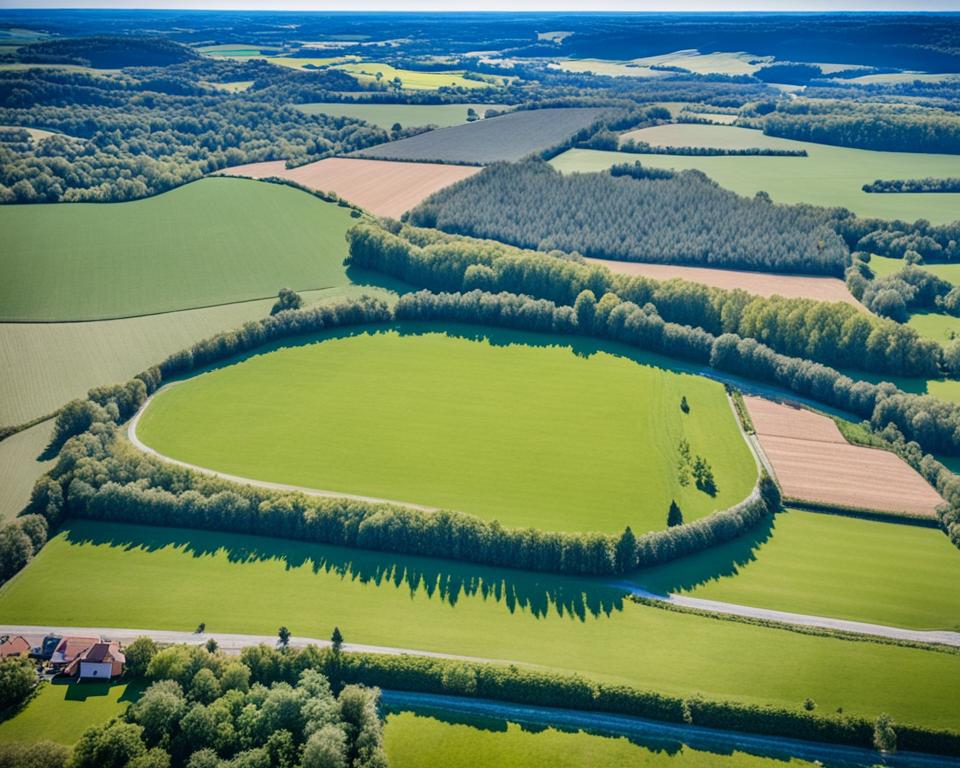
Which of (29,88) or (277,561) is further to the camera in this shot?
(29,88)

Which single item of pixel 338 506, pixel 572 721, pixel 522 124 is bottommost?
pixel 572 721

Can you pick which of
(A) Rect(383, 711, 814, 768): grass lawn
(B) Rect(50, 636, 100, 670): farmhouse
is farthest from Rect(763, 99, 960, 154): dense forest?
(B) Rect(50, 636, 100, 670): farmhouse

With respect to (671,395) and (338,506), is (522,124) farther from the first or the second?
(338,506)

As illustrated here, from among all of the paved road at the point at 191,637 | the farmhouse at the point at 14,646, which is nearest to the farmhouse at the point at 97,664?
the paved road at the point at 191,637

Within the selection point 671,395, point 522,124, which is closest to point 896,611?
point 671,395

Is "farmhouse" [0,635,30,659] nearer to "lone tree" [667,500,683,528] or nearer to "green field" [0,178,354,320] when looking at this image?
"lone tree" [667,500,683,528]

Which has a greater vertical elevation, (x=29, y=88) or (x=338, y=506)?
(x=29, y=88)
